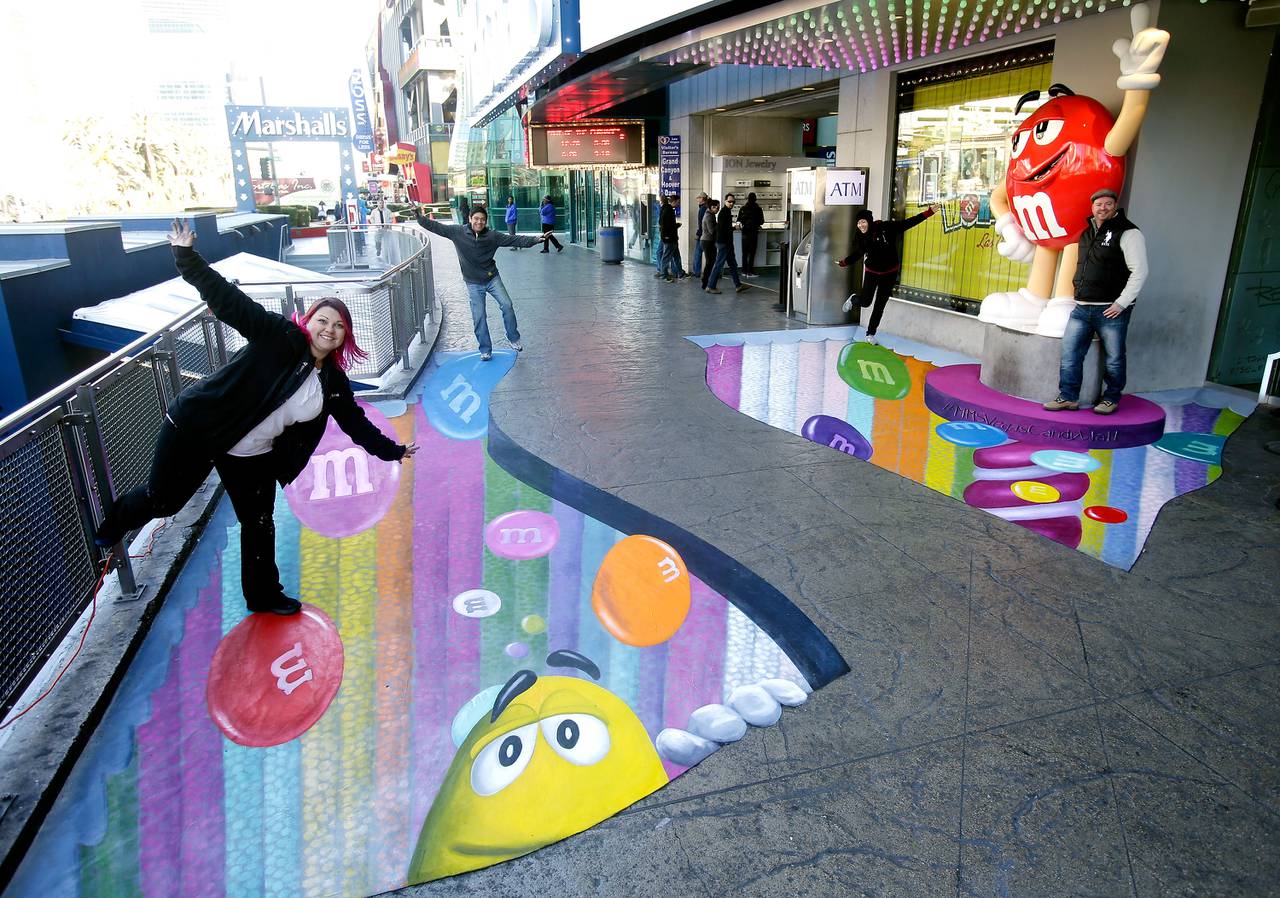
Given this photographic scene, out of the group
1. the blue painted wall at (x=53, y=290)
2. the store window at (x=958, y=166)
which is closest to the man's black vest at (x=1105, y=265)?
the store window at (x=958, y=166)

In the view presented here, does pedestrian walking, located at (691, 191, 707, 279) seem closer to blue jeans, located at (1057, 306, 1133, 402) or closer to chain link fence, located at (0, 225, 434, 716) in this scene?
blue jeans, located at (1057, 306, 1133, 402)

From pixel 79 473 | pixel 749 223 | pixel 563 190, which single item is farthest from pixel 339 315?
pixel 563 190

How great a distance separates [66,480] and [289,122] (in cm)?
3507

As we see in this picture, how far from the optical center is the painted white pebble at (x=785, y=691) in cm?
345

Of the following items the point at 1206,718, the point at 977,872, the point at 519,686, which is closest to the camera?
the point at 977,872

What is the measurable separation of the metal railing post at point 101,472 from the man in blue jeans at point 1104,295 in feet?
22.1

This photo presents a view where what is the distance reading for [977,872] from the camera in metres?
2.58

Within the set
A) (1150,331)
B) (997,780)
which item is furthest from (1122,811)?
(1150,331)

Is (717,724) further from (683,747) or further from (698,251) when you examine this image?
(698,251)

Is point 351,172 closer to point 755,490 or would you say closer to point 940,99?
point 940,99

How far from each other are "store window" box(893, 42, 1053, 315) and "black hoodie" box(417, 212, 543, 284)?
498cm

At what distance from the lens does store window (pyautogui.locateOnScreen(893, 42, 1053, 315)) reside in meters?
9.13

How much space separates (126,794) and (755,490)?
3.94m

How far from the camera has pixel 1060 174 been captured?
6.97 m
